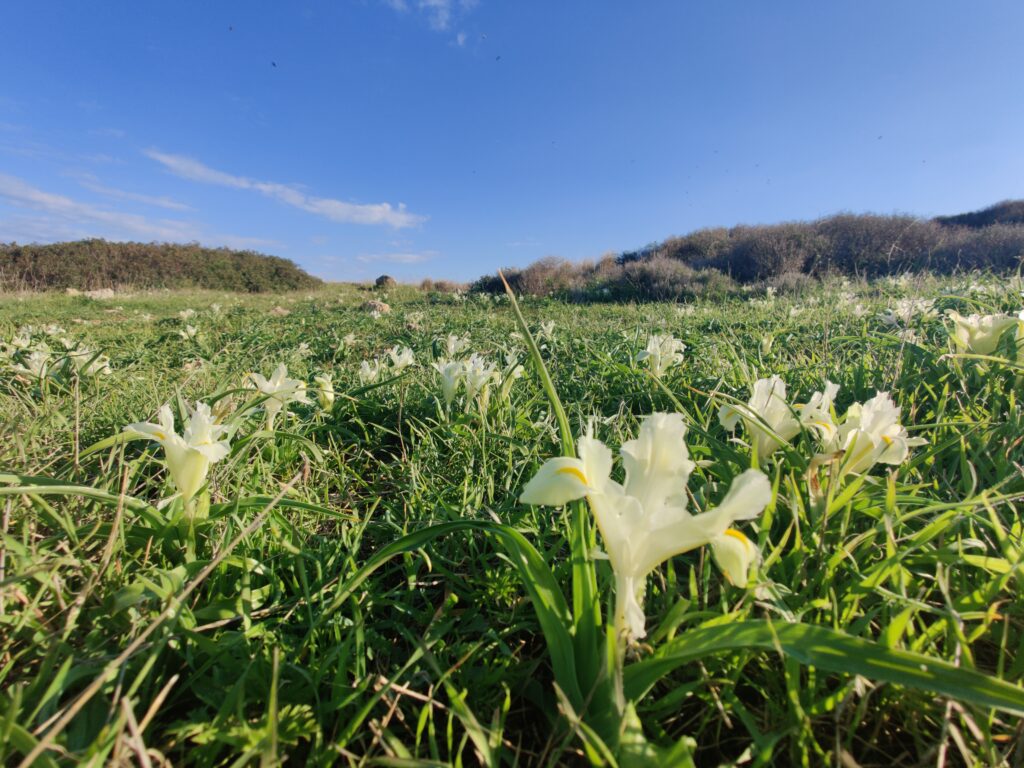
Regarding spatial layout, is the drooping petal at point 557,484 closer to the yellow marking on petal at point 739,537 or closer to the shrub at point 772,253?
the yellow marking on petal at point 739,537

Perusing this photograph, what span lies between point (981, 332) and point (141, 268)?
35.2m

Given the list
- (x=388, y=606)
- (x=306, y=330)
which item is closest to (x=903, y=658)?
(x=388, y=606)

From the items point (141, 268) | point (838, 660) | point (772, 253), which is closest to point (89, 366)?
point (838, 660)

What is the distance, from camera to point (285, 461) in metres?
2.05

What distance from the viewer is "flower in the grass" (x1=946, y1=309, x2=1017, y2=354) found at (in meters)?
1.98

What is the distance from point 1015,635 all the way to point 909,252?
17800mm

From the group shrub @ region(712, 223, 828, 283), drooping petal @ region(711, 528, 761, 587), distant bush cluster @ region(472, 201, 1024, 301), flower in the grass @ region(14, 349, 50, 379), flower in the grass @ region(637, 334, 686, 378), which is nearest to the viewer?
drooping petal @ region(711, 528, 761, 587)

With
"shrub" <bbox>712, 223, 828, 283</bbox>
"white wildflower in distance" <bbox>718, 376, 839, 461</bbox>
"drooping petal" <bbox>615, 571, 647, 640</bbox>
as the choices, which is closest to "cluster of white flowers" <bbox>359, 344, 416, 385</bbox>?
"white wildflower in distance" <bbox>718, 376, 839, 461</bbox>

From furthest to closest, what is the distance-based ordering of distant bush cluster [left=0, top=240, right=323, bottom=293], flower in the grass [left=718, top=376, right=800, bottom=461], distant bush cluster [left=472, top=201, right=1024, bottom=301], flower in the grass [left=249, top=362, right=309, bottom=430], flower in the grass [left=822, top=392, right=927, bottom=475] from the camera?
1. distant bush cluster [left=0, top=240, right=323, bottom=293]
2. distant bush cluster [left=472, top=201, right=1024, bottom=301]
3. flower in the grass [left=249, top=362, right=309, bottom=430]
4. flower in the grass [left=718, top=376, right=800, bottom=461]
5. flower in the grass [left=822, top=392, right=927, bottom=475]

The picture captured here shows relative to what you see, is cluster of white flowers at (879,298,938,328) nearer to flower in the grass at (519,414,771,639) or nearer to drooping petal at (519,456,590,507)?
flower in the grass at (519,414,771,639)

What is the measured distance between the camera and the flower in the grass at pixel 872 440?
127 cm

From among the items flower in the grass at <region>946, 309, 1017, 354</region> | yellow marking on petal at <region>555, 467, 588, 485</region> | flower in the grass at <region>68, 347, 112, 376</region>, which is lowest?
yellow marking on petal at <region>555, 467, 588, 485</region>

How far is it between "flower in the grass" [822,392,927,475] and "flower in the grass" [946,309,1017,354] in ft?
3.95

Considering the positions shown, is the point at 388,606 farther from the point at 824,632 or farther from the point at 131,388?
the point at 131,388
